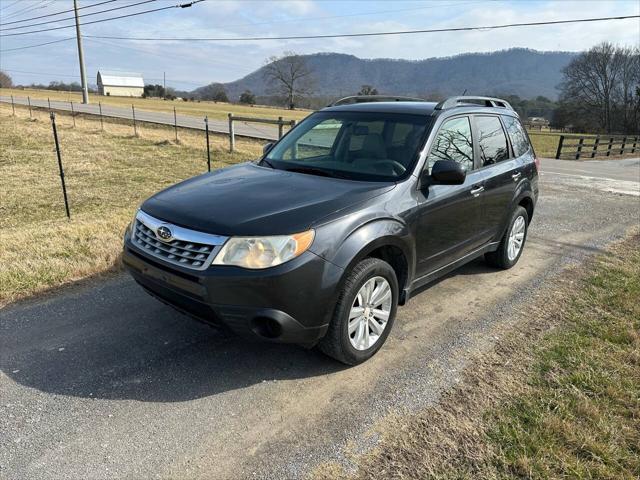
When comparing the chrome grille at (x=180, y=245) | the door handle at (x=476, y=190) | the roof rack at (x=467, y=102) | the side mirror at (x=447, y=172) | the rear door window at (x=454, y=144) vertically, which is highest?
the roof rack at (x=467, y=102)

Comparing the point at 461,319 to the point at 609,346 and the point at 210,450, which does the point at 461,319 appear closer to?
the point at 609,346

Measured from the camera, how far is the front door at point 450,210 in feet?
12.0

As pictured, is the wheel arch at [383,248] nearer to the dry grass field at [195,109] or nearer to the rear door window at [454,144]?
the rear door window at [454,144]

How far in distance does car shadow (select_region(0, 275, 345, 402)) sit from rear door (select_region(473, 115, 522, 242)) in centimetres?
225

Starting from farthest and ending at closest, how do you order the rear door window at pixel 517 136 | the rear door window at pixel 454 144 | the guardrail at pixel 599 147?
the guardrail at pixel 599 147 < the rear door window at pixel 517 136 < the rear door window at pixel 454 144

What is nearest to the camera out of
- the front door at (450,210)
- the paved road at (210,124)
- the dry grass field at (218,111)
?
the front door at (450,210)

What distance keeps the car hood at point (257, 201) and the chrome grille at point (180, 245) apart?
0.05m

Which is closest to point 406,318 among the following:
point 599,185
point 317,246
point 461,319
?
point 461,319

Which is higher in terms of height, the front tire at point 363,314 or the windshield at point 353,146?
the windshield at point 353,146

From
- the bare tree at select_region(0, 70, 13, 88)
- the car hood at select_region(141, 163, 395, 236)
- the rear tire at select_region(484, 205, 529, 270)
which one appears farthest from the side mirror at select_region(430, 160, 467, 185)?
the bare tree at select_region(0, 70, 13, 88)

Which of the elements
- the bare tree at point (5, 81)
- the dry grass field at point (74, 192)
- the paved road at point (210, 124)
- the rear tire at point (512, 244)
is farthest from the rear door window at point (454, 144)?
the bare tree at point (5, 81)

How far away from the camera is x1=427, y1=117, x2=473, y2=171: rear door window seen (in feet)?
12.4

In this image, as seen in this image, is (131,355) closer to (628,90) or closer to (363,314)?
(363,314)

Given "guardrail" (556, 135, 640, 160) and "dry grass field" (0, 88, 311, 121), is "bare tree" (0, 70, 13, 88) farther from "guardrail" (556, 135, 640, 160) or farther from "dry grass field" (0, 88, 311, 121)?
"guardrail" (556, 135, 640, 160)
